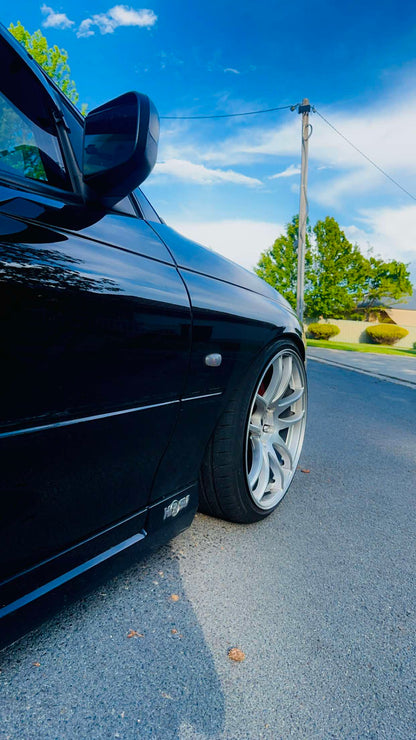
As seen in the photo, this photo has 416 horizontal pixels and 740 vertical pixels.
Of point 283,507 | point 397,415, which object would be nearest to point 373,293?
point 397,415

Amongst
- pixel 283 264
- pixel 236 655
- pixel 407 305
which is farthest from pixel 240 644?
pixel 407 305

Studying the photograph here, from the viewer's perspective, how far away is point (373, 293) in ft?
125

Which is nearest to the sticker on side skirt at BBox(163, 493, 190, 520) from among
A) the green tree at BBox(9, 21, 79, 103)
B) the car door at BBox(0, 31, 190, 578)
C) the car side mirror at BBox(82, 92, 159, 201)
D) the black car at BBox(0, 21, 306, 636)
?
A: the black car at BBox(0, 21, 306, 636)

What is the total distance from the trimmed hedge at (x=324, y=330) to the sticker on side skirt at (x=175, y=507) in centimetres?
3527

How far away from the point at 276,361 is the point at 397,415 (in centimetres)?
341

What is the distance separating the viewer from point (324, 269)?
3469 cm

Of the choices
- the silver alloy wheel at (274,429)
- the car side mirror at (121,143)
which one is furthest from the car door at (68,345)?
the silver alloy wheel at (274,429)

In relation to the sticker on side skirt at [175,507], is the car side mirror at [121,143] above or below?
above

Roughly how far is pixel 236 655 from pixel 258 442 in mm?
1003

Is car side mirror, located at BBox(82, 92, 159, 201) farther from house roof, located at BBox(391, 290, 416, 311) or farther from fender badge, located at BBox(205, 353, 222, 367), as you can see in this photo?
house roof, located at BBox(391, 290, 416, 311)

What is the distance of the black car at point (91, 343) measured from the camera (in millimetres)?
921

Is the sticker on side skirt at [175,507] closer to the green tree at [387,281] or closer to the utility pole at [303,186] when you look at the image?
the utility pole at [303,186]

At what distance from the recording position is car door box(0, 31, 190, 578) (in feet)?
2.95

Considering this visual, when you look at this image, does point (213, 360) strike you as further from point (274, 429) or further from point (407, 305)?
point (407, 305)
